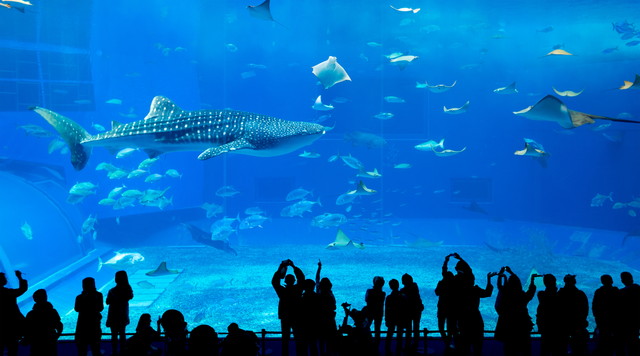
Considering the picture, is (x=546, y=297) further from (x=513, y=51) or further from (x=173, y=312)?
(x=513, y=51)

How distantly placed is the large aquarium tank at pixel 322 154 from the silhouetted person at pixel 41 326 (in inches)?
227

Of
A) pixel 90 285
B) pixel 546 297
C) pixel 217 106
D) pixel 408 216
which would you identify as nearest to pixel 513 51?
pixel 408 216

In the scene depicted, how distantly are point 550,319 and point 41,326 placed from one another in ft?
13.1

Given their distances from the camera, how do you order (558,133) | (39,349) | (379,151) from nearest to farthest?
1. (39,349)
2. (558,133)
3. (379,151)

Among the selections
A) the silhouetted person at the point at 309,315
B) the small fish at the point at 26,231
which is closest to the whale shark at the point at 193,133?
the silhouetted person at the point at 309,315

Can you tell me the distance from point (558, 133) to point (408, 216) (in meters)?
8.79

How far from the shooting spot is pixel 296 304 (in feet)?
11.0

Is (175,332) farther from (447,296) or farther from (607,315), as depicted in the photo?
(607,315)

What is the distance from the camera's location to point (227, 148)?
5.15 meters

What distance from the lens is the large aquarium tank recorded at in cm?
1249

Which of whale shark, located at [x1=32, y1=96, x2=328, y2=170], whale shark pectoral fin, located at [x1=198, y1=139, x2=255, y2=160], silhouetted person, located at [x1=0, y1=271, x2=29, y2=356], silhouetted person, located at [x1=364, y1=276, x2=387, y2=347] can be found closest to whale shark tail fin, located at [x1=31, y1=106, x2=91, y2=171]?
whale shark, located at [x1=32, y1=96, x2=328, y2=170]

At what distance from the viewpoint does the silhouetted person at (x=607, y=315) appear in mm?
3422

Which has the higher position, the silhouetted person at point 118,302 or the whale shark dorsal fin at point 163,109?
the whale shark dorsal fin at point 163,109

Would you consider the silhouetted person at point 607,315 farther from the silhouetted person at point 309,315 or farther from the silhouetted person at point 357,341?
the silhouetted person at point 309,315
